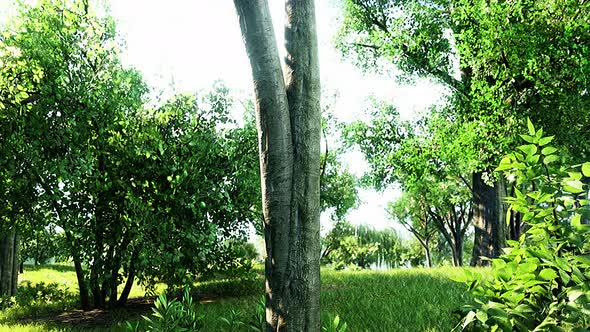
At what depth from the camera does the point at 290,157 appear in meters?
3.96

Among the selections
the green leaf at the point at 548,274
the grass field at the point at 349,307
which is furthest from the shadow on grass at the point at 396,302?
the green leaf at the point at 548,274

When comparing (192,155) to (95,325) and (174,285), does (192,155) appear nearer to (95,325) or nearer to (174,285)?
(174,285)

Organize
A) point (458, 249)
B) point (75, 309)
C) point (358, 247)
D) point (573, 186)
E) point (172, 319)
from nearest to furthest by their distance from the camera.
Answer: point (573, 186) → point (172, 319) → point (75, 309) → point (358, 247) → point (458, 249)

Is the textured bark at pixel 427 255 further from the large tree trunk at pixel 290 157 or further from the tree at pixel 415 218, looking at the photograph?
the large tree trunk at pixel 290 157

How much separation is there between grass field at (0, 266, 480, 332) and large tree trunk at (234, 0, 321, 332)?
78 centimetres

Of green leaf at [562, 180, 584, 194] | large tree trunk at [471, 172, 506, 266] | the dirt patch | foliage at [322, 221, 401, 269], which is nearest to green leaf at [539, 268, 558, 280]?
green leaf at [562, 180, 584, 194]

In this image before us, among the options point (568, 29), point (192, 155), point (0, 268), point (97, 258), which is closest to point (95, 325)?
point (97, 258)

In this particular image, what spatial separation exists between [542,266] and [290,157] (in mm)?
2166

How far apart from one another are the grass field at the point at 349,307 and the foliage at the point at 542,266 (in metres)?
1.95

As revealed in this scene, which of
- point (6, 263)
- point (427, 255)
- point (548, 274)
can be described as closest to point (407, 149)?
point (548, 274)

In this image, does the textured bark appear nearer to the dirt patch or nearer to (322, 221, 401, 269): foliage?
(322, 221, 401, 269): foliage

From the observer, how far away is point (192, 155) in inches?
324

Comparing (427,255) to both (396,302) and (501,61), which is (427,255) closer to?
(501,61)

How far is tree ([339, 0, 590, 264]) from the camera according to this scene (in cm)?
1073
